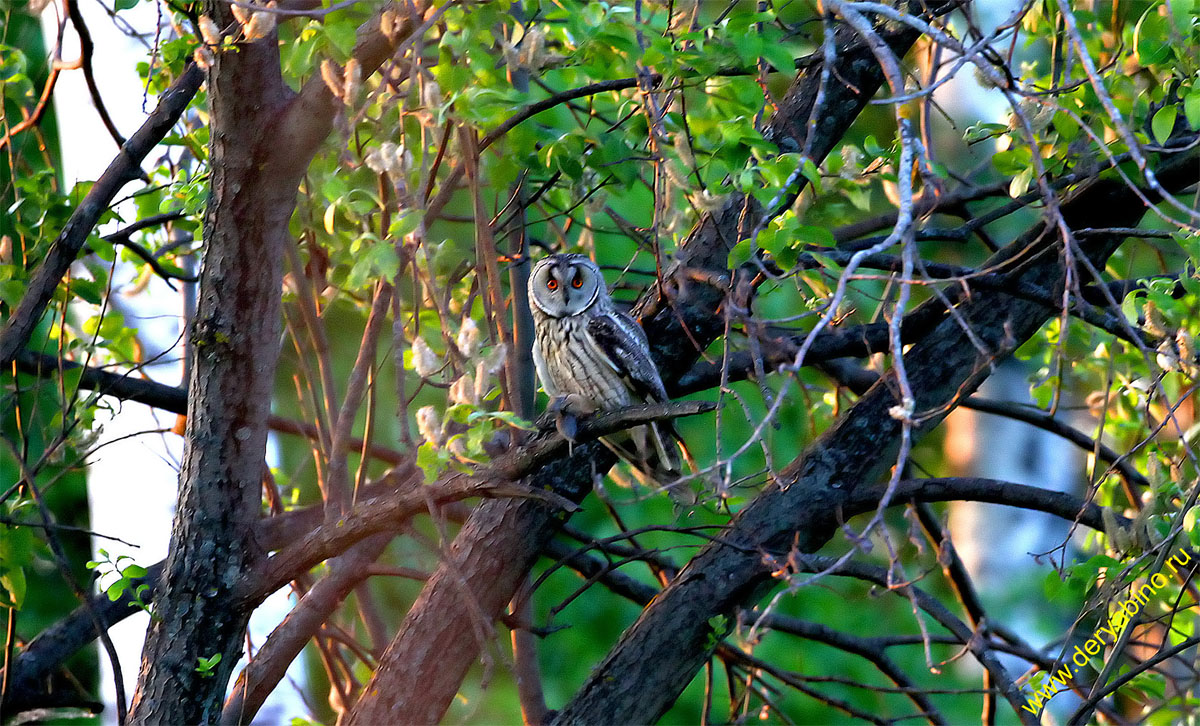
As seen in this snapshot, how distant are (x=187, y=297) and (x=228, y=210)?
152 centimetres

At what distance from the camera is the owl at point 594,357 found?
3.59 metres

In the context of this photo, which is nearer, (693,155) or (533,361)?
(693,155)

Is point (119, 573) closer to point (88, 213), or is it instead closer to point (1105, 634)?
point (88, 213)

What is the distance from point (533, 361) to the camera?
384 centimetres

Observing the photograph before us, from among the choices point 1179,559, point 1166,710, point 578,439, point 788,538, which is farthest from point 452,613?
point 1166,710

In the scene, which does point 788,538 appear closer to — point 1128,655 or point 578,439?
point 578,439

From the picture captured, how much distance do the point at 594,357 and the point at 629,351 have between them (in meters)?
0.19

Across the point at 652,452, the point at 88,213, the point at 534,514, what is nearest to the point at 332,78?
the point at 88,213

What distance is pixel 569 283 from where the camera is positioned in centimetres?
386

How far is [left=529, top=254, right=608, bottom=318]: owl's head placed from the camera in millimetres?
3840

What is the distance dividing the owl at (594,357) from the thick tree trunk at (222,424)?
1009 millimetres

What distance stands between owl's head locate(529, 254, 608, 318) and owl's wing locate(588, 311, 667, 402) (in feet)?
0.50

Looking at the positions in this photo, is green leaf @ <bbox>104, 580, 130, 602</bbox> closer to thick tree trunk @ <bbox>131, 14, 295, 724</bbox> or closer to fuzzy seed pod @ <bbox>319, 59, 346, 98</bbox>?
thick tree trunk @ <bbox>131, 14, 295, 724</bbox>

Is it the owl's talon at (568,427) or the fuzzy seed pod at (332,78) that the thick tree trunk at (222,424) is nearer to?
the fuzzy seed pod at (332,78)
